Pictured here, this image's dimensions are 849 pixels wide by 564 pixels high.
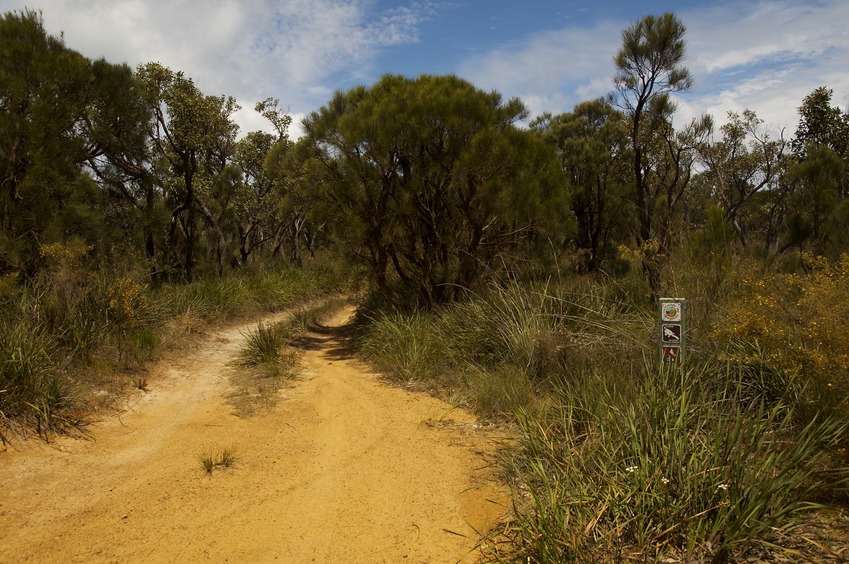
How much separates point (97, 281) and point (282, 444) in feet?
16.3

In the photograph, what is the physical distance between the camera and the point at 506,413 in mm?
6000

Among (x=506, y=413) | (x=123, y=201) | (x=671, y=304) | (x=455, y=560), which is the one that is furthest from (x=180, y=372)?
(x=123, y=201)

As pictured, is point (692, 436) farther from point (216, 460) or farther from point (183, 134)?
point (183, 134)

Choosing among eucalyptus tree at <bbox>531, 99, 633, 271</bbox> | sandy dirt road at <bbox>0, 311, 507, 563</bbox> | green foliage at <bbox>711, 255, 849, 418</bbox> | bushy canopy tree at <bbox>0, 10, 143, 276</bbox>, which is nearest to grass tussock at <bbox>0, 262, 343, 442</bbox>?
sandy dirt road at <bbox>0, 311, 507, 563</bbox>

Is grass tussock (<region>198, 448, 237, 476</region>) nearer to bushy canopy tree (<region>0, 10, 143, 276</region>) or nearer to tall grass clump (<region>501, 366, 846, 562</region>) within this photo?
tall grass clump (<region>501, 366, 846, 562</region>)

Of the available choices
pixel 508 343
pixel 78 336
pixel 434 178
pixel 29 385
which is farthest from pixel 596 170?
pixel 29 385

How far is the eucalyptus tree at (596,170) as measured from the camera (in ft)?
50.6

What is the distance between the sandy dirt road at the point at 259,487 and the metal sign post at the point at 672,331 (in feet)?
5.89

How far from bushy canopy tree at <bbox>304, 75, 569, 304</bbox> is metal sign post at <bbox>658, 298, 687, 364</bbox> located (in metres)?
5.16

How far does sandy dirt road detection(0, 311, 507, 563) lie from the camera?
12.3ft

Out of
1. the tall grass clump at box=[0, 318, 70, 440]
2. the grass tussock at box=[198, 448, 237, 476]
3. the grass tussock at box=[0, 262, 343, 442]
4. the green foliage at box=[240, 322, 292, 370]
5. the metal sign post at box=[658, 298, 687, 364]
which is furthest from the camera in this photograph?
the green foliage at box=[240, 322, 292, 370]

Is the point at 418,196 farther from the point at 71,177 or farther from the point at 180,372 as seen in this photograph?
the point at 71,177

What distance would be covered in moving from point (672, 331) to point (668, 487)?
168 cm

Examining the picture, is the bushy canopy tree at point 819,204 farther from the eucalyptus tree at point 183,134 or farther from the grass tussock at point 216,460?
the eucalyptus tree at point 183,134
